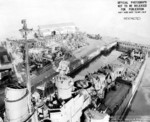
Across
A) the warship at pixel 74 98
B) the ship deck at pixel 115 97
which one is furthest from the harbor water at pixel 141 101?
the ship deck at pixel 115 97

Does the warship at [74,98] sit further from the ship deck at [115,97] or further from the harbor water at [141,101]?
the harbor water at [141,101]

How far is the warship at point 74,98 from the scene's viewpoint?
27.4 ft

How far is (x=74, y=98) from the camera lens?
491 inches

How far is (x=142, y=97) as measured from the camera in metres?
21.0

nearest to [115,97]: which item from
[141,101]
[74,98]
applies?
[141,101]

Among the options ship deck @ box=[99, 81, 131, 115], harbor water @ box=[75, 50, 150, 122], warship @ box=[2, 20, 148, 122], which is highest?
warship @ box=[2, 20, 148, 122]

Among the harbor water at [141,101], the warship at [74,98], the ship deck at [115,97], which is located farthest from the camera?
the harbor water at [141,101]

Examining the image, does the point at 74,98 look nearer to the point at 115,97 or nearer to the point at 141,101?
the point at 115,97

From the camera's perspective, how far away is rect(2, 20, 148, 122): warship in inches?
329

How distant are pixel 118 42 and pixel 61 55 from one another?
1539 cm

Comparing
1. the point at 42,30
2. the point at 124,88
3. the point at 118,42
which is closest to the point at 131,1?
the point at 124,88

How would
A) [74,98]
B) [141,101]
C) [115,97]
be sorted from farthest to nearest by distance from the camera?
[141,101] < [115,97] < [74,98]

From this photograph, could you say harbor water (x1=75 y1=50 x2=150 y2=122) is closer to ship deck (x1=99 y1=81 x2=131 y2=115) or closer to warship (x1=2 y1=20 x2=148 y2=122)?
warship (x1=2 y1=20 x2=148 y2=122)

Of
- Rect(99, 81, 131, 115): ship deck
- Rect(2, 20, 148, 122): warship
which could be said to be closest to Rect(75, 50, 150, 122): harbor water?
Rect(2, 20, 148, 122): warship
